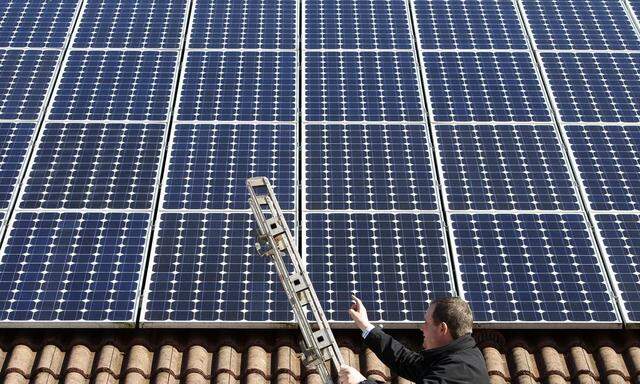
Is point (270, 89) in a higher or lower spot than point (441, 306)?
higher

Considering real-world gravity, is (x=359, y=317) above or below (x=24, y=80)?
below

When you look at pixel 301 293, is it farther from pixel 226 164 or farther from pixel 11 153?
pixel 11 153

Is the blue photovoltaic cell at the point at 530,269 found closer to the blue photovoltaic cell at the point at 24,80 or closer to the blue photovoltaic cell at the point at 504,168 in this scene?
the blue photovoltaic cell at the point at 504,168

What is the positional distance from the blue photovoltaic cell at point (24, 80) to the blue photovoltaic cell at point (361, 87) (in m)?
4.99

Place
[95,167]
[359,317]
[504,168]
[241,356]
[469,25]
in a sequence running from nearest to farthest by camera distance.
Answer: [359,317] → [241,356] → [95,167] → [504,168] → [469,25]

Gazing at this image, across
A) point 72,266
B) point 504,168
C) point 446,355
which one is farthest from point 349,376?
point 504,168

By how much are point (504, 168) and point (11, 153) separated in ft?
27.3

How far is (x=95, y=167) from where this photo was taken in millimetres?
10844

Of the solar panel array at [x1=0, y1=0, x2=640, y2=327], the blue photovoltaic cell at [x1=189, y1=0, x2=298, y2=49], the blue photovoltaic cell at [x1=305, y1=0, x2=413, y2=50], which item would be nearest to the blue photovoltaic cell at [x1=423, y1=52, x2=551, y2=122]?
the solar panel array at [x1=0, y1=0, x2=640, y2=327]

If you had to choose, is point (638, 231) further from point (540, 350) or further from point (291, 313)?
point (291, 313)

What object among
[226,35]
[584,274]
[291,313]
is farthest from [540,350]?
[226,35]

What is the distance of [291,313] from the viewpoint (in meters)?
8.98

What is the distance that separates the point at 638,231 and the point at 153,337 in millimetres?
7540

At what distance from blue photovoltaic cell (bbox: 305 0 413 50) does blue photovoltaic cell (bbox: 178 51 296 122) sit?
102cm
